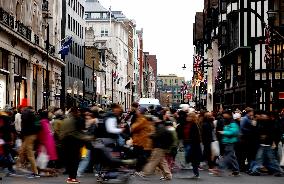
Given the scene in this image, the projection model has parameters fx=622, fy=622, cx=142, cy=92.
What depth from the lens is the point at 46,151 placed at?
17188 millimetres

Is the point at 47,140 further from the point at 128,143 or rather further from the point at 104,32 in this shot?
the point at 104,32

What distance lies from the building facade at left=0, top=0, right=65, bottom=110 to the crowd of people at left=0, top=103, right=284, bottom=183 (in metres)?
15.7

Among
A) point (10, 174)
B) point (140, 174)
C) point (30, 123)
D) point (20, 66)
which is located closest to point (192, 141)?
point (140, 174)

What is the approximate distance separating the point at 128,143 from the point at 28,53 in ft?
105

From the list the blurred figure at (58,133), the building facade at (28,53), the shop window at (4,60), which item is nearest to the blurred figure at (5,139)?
the blurred figure at (58,133)

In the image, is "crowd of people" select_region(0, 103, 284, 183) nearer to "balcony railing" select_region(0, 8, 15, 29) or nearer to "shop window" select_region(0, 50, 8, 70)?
"balcony railing" select_region(0, 8, 15, 29)

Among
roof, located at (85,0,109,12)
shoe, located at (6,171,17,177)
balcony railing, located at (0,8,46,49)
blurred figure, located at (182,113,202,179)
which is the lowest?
shoe, located at (6,171,17,177)

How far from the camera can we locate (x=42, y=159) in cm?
1773

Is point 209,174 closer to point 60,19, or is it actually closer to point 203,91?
point 60,19

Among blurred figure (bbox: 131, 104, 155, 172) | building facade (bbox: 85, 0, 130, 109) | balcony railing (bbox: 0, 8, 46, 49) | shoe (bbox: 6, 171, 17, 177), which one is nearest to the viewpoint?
blurred figure (bbox: 131, 104, 155, 172)

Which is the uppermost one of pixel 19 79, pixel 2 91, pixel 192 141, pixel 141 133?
pixel 19 79

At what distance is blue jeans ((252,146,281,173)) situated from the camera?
18531 mm

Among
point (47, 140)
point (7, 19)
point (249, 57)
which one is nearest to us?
point (47, 140)

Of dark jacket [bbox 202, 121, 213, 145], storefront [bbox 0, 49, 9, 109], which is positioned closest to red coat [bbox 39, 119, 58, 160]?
dark jacket [bbox 202, 121, 213, 145]
